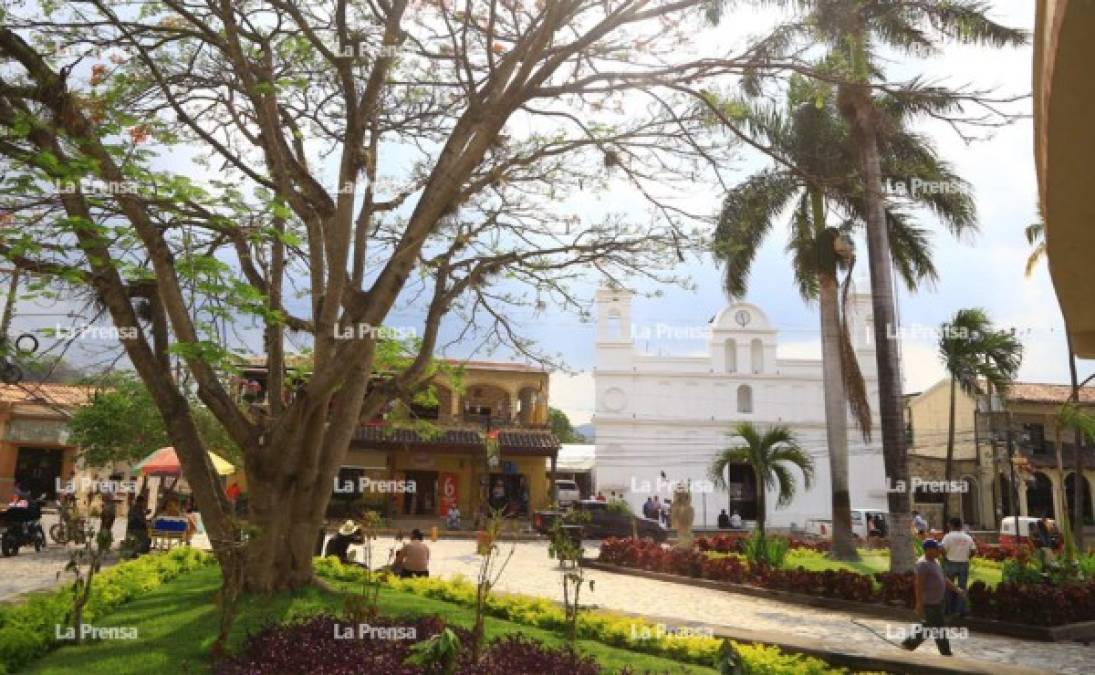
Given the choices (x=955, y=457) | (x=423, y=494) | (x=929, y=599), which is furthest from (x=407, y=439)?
(x=955, y=457)

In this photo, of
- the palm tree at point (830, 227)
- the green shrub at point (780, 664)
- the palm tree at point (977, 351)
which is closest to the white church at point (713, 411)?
the palm tree at point (977, 351)

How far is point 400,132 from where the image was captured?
11.9 meters

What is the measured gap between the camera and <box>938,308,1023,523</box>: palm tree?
20906mm

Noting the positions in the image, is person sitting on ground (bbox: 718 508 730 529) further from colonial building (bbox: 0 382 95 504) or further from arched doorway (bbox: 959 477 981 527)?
colonial building (bbox: 0 382 95 504)

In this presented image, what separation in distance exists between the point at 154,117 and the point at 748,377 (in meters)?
31.4

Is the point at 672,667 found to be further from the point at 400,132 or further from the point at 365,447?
the point at 365,447

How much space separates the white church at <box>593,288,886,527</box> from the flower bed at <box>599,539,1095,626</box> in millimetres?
19050

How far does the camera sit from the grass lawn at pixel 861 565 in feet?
54.1

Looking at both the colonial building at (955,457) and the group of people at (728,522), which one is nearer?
the group of people at (728,522)

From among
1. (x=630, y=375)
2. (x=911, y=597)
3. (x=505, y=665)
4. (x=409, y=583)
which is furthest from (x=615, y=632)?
(x=630, y=375)

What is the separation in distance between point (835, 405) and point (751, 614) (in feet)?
30.4

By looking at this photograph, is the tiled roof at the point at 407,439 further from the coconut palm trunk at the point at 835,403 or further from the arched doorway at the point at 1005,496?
the arched doorway at the point at 1005,496

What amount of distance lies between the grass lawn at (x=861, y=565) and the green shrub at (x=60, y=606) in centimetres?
1089

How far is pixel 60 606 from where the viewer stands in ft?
26.5
